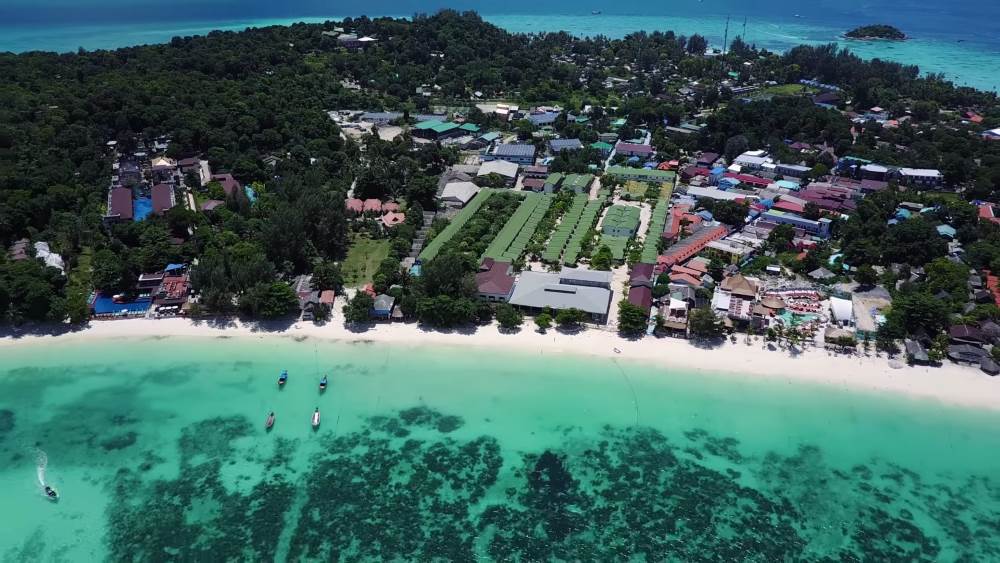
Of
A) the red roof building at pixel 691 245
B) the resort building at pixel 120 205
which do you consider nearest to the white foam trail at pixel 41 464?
the resort building at pixel 120 205

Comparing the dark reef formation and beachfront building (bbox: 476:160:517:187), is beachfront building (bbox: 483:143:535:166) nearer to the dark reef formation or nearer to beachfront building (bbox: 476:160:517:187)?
beachfront building (bbox: 476:160:517:187)

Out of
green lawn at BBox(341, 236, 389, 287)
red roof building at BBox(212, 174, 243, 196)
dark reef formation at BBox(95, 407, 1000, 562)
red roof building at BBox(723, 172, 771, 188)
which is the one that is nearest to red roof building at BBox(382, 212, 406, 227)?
green lawn at BBox(341, 236, 389, 287)

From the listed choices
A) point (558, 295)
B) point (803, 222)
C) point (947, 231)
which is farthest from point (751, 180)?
point (558, 295)

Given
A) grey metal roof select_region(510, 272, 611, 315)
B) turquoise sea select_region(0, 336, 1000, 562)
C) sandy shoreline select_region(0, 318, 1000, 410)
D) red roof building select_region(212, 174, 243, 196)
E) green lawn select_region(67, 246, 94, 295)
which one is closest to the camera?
turquoise sea select_region(0, 336, 1000, 562)

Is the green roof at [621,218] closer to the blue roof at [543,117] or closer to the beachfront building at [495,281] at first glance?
the beachfront building at [495,281]

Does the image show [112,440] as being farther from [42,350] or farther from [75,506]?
[42,350]

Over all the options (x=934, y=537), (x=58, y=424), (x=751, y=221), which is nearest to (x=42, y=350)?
(x=58, y=424)
